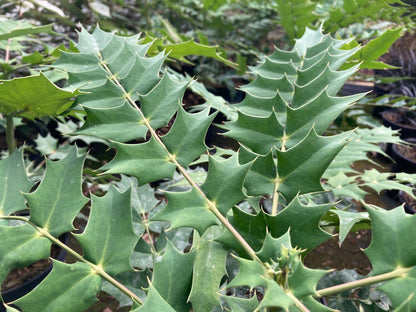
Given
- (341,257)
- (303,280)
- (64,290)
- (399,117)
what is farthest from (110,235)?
(399,117)

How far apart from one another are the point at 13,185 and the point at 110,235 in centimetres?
12

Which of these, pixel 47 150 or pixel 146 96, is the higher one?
pixel 146 96

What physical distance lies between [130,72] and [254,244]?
23 centimetres

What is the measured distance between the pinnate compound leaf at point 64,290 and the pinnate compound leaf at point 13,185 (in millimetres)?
83

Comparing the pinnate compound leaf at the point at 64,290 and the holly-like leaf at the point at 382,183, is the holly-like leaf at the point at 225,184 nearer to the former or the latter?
the pinnate compound leaf at the point at 64,290

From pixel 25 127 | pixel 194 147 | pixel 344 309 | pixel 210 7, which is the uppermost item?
pixel 194 147

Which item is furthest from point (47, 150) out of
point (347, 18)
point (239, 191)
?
point (347, 18)

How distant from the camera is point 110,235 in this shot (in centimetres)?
28

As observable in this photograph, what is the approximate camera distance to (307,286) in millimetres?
227

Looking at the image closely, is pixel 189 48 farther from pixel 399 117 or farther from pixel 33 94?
pixel 399 117

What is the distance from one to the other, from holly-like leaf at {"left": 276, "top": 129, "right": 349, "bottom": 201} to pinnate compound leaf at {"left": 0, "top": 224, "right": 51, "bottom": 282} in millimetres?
207

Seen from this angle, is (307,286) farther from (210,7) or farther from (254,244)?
(210,7)

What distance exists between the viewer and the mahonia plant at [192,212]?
0.81ft

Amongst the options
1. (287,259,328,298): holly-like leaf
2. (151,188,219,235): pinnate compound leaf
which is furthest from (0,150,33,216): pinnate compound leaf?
(287,259,328,298): holly-like leaf
